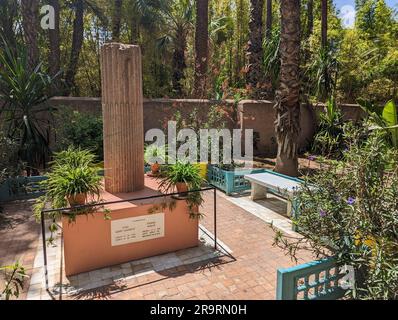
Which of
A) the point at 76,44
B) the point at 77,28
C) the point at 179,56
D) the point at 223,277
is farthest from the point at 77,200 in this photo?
the point at 77,28

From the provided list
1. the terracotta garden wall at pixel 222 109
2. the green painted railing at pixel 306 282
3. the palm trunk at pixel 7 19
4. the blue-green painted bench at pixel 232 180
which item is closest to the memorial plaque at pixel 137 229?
the green painted railing at pixel 306 282

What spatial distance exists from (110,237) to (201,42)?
26.0 ft

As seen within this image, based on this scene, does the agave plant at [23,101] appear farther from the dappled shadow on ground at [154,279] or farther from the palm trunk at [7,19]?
the dappled shadow on ground at [154,279]

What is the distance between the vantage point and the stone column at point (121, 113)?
170 inches

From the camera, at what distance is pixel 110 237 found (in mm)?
4035

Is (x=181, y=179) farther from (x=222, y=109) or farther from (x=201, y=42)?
(x=201, y=42)

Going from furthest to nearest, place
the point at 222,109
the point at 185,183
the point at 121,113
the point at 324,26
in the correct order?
the point at 324,26 → the point at 222,109 → the point at 185,183 → the point at 121,113

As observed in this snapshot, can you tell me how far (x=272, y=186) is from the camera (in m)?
5.90

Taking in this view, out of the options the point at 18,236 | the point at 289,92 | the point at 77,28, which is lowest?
the point at 18,236

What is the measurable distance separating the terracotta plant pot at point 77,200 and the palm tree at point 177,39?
362 inches

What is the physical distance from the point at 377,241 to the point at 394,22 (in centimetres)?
2178

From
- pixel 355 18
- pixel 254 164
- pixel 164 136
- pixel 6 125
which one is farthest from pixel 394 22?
pixel 6 125

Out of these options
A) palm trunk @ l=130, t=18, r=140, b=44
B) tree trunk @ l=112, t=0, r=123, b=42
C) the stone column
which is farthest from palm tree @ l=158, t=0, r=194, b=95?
the stone column
